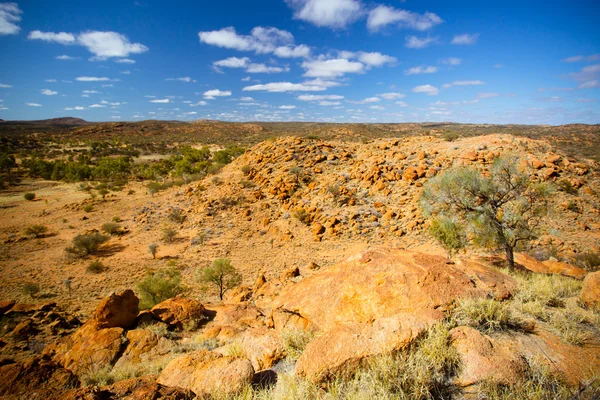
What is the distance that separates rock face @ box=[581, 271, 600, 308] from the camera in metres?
4.21

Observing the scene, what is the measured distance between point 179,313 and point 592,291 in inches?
342

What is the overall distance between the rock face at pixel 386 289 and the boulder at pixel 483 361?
53cm

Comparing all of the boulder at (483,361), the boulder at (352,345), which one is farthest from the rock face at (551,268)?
the boulder at (352,345)

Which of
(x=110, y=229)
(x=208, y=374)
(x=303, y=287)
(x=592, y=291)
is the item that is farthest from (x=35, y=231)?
(x=592, y=291)

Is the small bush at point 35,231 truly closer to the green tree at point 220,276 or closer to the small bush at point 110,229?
the small bush at point 110,229

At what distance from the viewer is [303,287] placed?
6.02 m

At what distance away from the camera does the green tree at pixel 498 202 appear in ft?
26.9

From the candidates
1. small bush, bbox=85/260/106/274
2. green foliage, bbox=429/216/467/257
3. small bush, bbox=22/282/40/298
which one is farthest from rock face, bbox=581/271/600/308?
small bush, bbox=85/260/106/274

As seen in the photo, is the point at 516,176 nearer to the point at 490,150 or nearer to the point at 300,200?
the point at 490,150

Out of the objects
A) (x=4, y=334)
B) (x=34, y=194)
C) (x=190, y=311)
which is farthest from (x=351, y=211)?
(x=34, y=194)

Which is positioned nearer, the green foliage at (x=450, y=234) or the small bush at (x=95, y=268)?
the green foliage at (x=450, y=234)

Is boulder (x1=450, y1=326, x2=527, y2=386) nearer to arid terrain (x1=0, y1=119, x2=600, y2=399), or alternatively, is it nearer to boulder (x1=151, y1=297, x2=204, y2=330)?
arid terrain (x1=0, y1=119, x2=600, y2=399)

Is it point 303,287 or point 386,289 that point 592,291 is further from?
point 303,287

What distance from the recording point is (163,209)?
21172 millimetres
